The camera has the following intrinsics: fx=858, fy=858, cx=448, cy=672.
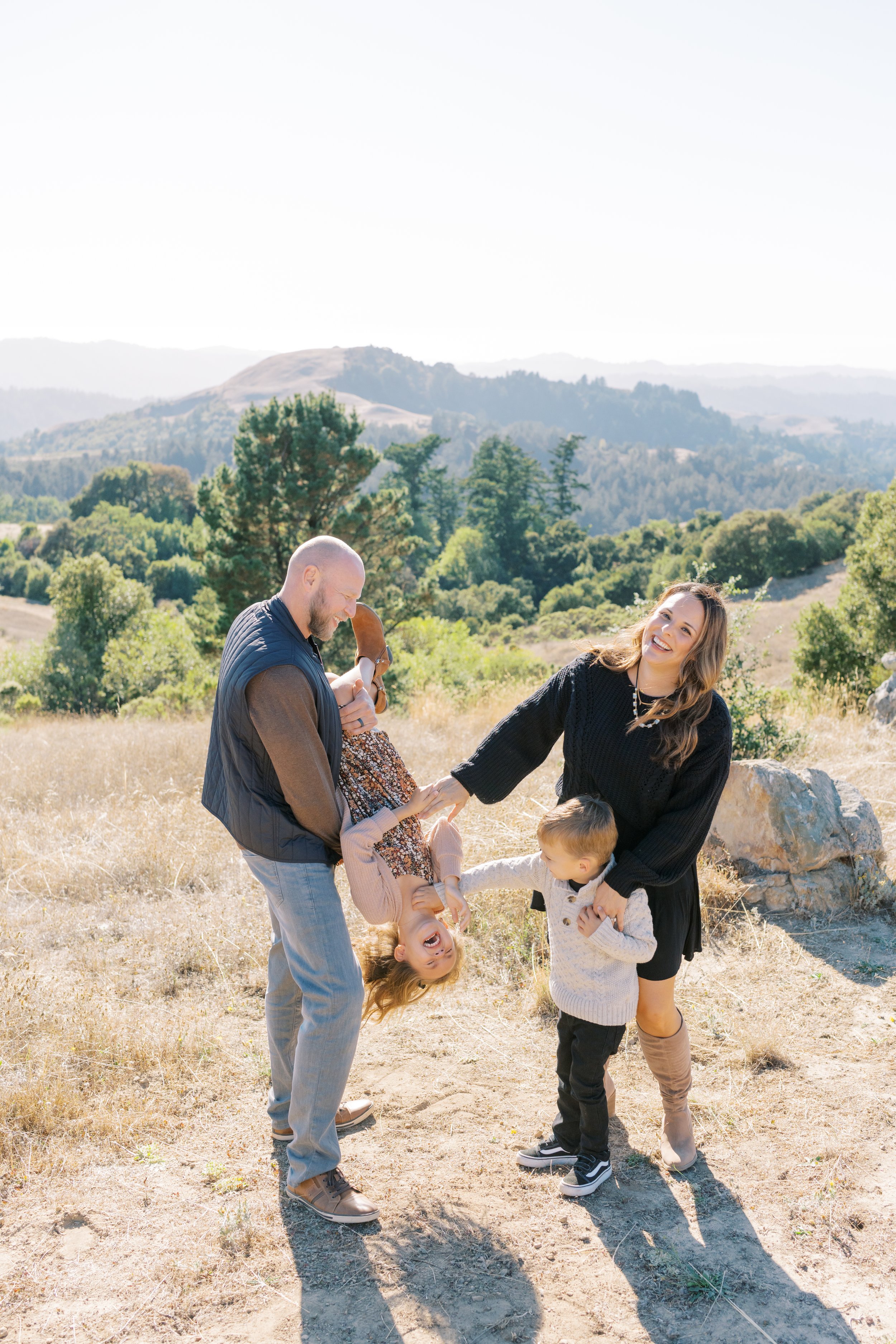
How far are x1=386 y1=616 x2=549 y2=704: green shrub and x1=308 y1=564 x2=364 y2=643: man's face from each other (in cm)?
1049

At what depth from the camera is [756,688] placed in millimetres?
6426

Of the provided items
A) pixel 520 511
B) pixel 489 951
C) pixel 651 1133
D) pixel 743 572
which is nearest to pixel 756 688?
pixel 489 951

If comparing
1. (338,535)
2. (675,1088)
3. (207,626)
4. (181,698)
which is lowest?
(181,698)

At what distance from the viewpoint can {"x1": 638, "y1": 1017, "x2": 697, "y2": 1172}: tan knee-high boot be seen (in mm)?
2852

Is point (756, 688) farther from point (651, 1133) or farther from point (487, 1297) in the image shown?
point (487, 1297)

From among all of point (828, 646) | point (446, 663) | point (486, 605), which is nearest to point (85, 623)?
point (446, 663)

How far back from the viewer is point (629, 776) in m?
2.65

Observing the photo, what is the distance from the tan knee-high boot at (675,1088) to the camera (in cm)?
285

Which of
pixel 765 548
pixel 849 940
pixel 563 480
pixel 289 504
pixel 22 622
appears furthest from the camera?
pixel 563 480

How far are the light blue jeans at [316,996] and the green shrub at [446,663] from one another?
10.4m

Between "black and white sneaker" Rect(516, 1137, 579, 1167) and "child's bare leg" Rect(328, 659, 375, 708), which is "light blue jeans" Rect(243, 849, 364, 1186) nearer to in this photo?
"child's bare leg" Rect(328, 659, 375, 708)

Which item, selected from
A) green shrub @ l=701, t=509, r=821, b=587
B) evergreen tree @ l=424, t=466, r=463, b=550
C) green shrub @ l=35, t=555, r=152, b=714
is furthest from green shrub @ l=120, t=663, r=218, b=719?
evergreen tree @ l=424, t=466, r=463, b=550

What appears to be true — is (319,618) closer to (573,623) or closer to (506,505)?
(573,623)

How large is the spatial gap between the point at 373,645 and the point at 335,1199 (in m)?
1.76
